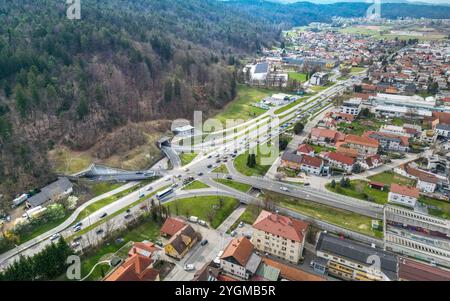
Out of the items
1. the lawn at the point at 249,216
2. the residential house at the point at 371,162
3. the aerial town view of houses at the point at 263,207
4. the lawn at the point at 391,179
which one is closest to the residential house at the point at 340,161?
the aerial town view of houses at the point at 263,207

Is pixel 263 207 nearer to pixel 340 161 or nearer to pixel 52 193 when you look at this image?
pixel 340 161

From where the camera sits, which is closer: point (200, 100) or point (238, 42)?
point (200, 100)

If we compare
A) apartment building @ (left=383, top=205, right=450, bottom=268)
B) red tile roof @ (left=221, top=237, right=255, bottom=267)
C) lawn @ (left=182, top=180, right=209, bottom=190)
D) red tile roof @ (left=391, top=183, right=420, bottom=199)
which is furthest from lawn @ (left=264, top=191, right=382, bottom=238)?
red tile roof @ (left=221, top=237, right=255, bottom=267)

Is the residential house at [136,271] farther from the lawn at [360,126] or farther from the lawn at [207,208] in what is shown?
the lawn at [360,126]

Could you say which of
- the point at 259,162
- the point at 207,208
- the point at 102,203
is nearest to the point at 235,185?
the point at 207,208

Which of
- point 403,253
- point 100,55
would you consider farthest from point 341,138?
point 100,55
